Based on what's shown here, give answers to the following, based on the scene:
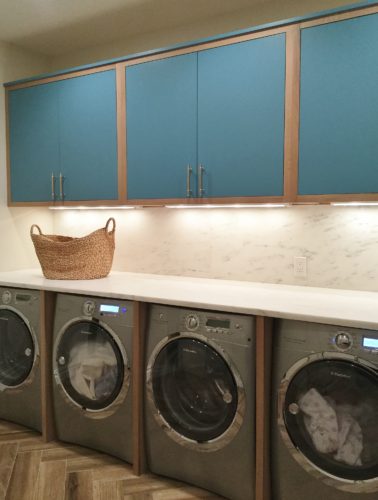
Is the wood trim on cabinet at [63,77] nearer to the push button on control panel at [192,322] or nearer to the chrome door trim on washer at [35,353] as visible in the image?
the chrome door trim on washer at [35,353]

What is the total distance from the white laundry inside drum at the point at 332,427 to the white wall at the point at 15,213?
7.94 ft

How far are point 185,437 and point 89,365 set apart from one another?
68cm

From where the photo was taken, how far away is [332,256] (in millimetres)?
2477

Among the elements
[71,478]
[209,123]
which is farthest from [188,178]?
[71,478]

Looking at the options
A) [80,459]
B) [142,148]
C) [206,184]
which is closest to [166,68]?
[142,148]

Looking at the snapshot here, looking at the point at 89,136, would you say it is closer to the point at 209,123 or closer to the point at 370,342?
the point at 209,123

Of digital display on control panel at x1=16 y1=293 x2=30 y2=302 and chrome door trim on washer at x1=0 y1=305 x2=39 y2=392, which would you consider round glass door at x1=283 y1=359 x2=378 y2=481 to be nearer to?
chrome door trim on washer at x1=0 y1=305 x2=39 y2=392

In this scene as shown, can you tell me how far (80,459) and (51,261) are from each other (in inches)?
45.6

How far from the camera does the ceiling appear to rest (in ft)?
8.75

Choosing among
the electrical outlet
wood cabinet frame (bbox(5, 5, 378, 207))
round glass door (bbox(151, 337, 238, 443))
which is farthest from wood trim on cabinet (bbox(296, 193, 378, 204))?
round glass door (bbox(151, 337, 238, 443))

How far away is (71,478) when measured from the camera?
2.27 metres

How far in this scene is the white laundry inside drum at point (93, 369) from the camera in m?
2.38

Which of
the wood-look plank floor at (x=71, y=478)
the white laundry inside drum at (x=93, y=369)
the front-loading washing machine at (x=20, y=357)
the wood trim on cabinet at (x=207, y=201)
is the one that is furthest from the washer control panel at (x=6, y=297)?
the wood trim on cabinet at (x=207, y=201)

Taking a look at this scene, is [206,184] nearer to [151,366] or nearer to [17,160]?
[151,366]
